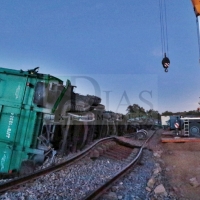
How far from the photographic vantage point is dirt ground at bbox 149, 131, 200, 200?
18.5 ft

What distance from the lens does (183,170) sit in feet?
25.7

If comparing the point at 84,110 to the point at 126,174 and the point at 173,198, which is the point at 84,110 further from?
the point at 173,198

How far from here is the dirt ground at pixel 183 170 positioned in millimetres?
5641

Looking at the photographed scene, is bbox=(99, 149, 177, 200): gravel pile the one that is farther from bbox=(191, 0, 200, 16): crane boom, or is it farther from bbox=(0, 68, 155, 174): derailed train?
bbox=(191, 0, 200, 16): crane boom

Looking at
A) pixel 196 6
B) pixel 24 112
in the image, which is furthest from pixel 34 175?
pixel 196 6

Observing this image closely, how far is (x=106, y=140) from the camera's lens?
35.7 ft

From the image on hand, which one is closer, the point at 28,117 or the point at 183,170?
the point at 28,117

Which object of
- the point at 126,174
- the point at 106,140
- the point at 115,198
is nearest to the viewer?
the point at 115,198

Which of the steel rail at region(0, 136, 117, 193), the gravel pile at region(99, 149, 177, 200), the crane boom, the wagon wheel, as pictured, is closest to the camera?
the steel rail at region(0, 136, 117, 193)

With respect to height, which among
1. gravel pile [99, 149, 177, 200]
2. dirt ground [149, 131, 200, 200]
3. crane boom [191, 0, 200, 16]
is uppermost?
crane boom [191, 0, 200, 16]

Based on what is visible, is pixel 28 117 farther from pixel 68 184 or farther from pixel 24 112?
pixel 68 184

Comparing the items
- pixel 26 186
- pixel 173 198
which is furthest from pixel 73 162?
pixel 173 198

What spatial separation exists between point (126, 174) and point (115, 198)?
2.06 metres

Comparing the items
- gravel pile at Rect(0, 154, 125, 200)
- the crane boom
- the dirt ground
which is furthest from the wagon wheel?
the crane boom
